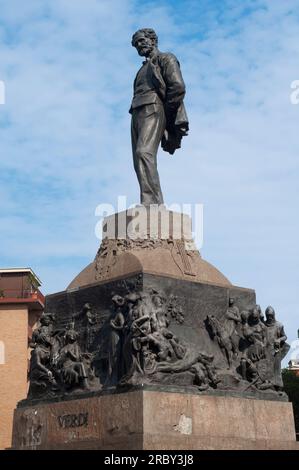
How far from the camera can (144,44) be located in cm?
1324

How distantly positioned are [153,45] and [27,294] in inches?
1151

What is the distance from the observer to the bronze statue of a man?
12.6 metres

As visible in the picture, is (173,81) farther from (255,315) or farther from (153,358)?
(153,358)

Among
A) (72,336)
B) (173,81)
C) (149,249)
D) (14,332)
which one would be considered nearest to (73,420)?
(72,336)

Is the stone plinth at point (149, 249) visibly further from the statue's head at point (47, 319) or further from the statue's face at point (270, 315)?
the statue's face at point (270, 315)

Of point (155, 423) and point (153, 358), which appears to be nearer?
point (155, 423)

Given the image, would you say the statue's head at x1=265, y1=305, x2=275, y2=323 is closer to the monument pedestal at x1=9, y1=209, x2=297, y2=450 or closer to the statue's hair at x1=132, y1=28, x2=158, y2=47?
the monument pedestal at x1=9, y1=209, x2=297, y2=450

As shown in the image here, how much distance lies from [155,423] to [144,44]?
259 inches

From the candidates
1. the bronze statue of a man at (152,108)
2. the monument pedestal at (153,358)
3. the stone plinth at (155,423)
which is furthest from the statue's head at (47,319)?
the bronze statue of a man at (152,108)

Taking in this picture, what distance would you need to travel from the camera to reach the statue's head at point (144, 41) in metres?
13.2

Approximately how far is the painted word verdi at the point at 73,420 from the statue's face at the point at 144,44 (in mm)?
6241

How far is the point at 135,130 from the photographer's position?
13.2 m
